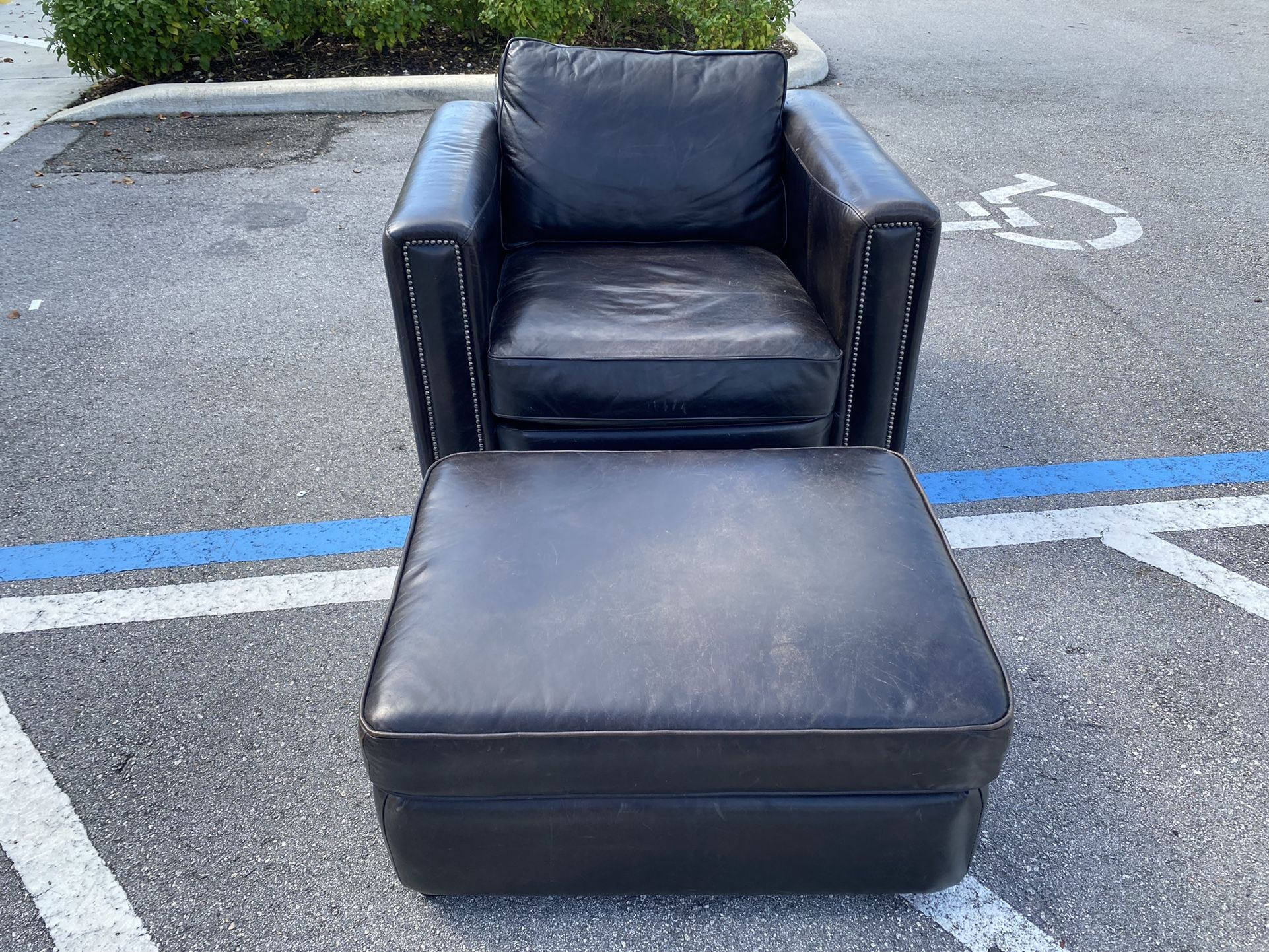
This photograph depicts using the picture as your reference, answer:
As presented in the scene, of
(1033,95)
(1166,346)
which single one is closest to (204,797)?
(1166,346)

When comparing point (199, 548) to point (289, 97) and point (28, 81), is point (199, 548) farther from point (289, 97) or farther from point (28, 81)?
point (28, 81)

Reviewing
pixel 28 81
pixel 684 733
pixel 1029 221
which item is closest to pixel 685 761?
pixel 684 733

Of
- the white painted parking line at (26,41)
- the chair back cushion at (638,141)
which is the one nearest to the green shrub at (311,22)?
the white painted parking line at (26,41)

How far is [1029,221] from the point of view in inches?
175

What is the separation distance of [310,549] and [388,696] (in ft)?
3.93

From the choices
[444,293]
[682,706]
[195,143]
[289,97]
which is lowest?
[195,143]

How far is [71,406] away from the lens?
3.15 meters

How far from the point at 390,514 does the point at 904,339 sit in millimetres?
1413

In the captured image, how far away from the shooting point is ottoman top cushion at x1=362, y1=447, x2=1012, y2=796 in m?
1.44

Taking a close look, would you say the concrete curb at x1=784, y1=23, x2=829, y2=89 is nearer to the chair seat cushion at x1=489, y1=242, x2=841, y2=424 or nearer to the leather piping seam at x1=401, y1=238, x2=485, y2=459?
the chair seat cushion at x1=489, y1=242, x2=841, y2=424

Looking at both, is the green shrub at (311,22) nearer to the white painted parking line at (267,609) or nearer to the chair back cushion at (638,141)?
the chair back cushion at (638,141)

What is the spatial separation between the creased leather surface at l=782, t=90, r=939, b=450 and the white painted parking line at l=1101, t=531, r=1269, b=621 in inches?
25.2

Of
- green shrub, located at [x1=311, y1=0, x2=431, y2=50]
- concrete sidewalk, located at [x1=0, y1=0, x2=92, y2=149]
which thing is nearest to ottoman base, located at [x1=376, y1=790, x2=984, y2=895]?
concrete sidewalk, located at [x1=0, y1=0, x2=92, y2=149]

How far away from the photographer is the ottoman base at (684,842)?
60.3 inches
